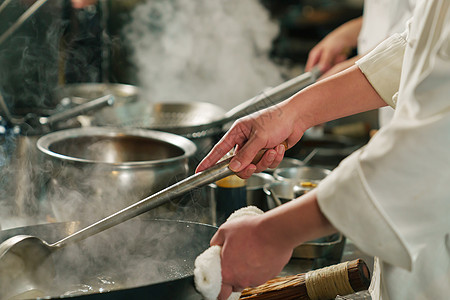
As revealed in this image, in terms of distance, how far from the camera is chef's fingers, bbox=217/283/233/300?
38.8 inches

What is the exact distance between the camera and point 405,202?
3.00ft

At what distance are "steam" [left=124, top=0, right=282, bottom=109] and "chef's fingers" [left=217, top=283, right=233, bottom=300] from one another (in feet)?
9.11

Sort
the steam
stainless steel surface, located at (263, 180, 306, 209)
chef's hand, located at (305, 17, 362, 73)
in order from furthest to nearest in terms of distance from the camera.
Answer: the steam → chef's hand, located at (305, 17, 362, 73) → stainless steel surface, located at (263, 180, 306, 209)

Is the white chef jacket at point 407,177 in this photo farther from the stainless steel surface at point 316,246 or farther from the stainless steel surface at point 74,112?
the stainless steel surface at point 74,112

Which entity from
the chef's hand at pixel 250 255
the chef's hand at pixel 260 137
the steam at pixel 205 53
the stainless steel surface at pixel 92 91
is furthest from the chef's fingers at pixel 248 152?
the steam at pixel 205 53

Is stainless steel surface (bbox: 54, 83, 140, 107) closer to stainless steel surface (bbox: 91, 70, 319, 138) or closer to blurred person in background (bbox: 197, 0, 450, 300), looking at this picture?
stainless steel surface (bbox: 91, 70, 319, 138)

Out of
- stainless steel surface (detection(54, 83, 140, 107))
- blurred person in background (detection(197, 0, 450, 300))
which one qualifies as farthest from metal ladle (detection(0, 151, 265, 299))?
stainless steel surface (detection(54, 83, 140, 107))

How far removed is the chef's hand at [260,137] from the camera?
1313 mm

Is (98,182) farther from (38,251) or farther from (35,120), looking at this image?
(35,120)

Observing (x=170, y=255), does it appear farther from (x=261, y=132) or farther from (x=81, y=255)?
(x=261, y=132)

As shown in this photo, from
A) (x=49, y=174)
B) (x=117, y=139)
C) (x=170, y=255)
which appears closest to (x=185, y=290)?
(x=170, y=255)

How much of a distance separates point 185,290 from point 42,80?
Result: 2405mm

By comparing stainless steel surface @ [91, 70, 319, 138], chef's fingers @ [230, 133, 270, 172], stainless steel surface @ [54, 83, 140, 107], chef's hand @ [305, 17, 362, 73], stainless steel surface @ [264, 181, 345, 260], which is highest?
chef's hand @ [305, 17, 362, 73]

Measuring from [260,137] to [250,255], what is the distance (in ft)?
1.43
